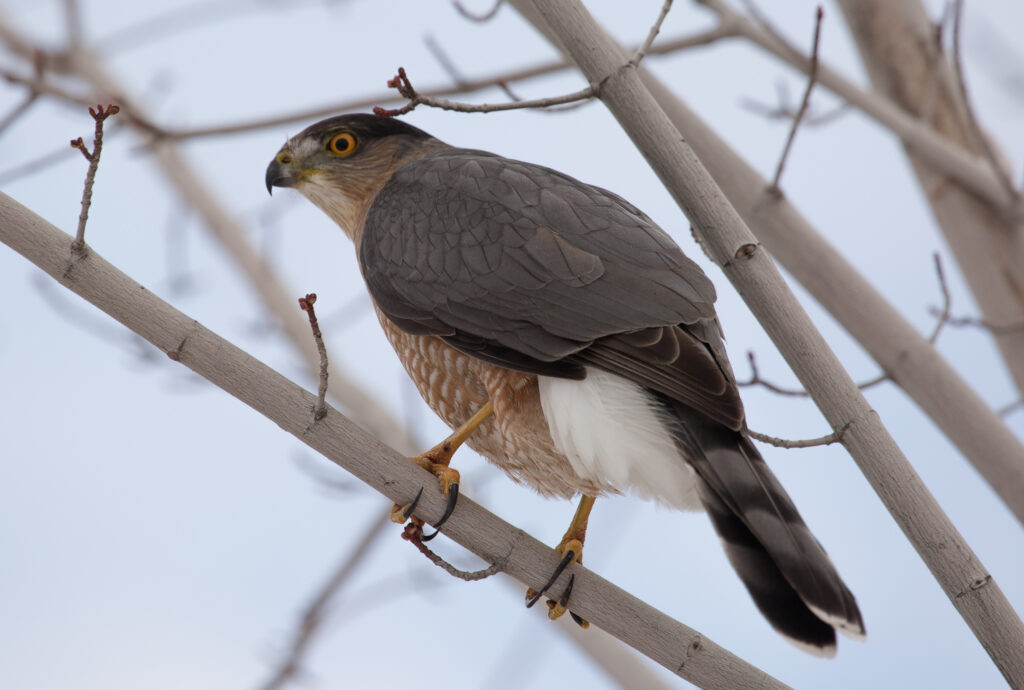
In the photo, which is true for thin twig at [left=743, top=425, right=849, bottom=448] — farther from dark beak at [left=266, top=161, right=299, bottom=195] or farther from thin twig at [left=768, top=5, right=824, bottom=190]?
dark beak at [left=266, top=161, right=299, bottom=195]

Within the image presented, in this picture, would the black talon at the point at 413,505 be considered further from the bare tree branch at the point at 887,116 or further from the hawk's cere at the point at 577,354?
the bare tree branch at the point at 887,116

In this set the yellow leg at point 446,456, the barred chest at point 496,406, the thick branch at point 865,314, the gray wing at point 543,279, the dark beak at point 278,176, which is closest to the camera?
the gray wing at point 543,279

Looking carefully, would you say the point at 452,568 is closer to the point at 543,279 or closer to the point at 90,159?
the point at 543,279

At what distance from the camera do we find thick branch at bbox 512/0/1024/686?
2.88m

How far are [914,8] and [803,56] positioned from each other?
971 mm

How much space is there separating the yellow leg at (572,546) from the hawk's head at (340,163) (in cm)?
163

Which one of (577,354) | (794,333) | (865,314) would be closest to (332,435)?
(577,354)

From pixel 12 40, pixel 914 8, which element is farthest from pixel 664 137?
pixel 12 40

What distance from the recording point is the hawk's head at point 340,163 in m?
4.58

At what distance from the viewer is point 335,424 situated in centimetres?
303

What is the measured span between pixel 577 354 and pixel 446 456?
2.00 ft

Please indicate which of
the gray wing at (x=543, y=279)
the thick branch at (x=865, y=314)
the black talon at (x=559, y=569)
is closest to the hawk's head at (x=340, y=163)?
the gray wing at (x=543, y=279)

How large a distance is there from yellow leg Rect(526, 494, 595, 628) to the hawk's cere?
11mm

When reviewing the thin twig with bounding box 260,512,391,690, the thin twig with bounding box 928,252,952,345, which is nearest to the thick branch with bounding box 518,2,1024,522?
the thin twig with bounding box 928,252,952,345
